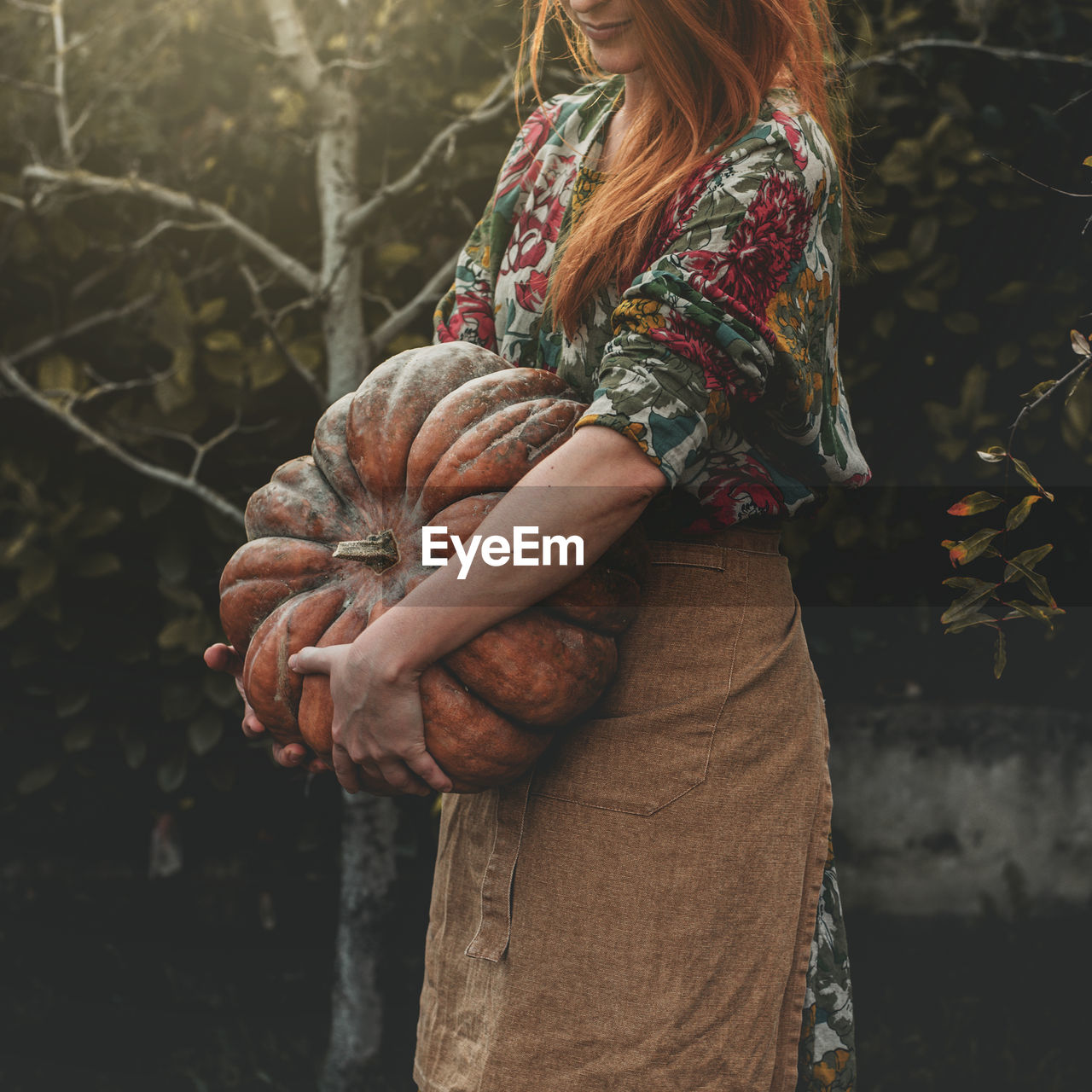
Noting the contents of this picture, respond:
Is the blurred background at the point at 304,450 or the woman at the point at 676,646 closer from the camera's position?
the woman at the point at 676,646

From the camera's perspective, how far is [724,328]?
1.16 m

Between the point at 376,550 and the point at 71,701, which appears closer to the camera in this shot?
the point at 376,550

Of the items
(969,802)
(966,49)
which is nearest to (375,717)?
(966,49)

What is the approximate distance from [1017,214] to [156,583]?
86.3 inches

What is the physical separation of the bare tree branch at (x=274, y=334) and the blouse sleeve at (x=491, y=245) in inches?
36.0

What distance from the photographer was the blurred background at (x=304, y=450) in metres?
2.47

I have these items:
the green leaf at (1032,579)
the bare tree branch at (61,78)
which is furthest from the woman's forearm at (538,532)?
the bare tree branch at (61,78)

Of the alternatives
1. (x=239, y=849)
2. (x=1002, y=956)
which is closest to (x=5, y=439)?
(x=239, y=849)

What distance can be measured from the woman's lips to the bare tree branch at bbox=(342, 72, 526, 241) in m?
1.11

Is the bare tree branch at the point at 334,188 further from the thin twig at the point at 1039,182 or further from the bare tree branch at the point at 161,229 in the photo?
the thin twig at the point at 1039,182

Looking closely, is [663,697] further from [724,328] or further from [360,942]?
[360,942]

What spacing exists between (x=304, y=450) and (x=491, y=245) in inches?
49.6

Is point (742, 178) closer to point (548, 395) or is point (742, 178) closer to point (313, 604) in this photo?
point (548, 395)

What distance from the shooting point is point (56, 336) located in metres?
2.55
